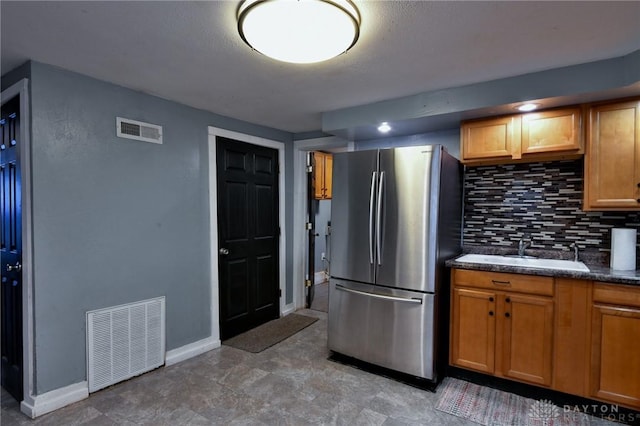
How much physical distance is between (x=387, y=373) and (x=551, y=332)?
48.0 inches

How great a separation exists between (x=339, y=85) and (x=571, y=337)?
2344 millimetres

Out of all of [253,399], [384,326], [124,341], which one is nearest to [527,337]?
[384,326]

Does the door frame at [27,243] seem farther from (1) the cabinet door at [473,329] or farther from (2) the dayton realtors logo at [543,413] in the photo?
(2) the dayton realtors logo at [543,413]

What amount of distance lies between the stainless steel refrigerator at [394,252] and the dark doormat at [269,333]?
743 mm

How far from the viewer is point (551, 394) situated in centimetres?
224

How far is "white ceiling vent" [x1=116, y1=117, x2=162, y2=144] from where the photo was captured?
8.18 feet

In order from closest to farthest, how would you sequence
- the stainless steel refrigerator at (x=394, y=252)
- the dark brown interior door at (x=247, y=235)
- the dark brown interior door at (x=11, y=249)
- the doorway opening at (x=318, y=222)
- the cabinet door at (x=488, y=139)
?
the dark brown interior door at (x=11, y=249) < the stainless steel refrigerator at (x=394, y=252) < the cabinet door at (x=488, y=139) < the dark brown interior door at (x=247, y=235) < the doorway opening at (x=318, y=222)

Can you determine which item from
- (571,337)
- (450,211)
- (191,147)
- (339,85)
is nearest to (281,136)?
(191,147)

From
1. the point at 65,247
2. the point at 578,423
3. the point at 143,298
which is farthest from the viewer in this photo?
the point at 143,298

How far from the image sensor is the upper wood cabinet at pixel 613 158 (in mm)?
2170

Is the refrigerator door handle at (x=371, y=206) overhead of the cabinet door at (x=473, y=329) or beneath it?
overhead

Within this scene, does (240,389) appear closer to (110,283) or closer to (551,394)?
(110,283)

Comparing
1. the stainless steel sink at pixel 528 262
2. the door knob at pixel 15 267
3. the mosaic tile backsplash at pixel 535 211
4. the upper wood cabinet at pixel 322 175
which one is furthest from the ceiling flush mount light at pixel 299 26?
the upper wood cabinet at pixel 322 175

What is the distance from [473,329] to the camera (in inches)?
97.3
